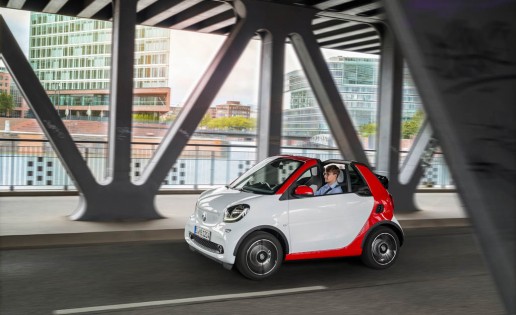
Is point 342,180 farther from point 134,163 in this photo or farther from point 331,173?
point 134,163

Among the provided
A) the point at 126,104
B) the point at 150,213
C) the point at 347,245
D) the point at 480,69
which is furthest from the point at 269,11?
the point at 480,69

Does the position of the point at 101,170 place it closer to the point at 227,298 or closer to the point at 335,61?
the point at 335,61

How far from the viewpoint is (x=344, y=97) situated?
1344cm

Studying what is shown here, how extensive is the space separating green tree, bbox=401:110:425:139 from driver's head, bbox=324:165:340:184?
724cm

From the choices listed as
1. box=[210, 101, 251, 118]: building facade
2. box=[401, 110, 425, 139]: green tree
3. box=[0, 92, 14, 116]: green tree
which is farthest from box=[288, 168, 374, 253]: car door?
box=[0, 92, 14, 116]: green tree

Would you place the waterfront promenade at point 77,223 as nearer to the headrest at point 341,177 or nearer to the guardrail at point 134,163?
the guardrail at point 134,163

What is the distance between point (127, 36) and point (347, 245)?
6.19 metres

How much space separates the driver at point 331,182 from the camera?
724cm

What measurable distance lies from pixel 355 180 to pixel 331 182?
43cm

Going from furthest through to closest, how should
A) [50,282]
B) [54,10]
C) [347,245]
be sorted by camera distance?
1. [54,10]
2. [347,245]
3. [50,282]

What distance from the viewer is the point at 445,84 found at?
1.88m

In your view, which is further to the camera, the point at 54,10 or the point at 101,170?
the point at 101,170

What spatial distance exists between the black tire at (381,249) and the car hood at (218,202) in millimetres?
1810

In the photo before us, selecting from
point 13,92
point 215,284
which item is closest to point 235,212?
point 215,284
